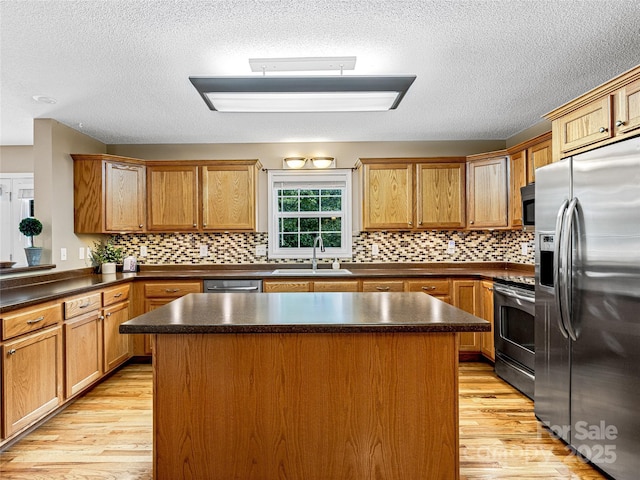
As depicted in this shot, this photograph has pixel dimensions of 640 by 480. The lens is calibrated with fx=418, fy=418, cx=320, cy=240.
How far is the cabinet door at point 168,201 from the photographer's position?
4547 millimetres

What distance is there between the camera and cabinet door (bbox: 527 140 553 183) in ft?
11.6

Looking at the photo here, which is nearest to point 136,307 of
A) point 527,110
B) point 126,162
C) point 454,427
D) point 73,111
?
point 126,162

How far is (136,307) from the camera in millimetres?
4188

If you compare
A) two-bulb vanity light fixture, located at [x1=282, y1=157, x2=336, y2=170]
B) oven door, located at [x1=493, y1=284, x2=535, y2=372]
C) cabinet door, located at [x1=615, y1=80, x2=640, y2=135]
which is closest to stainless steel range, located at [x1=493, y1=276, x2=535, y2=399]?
oven door, located at [x1=493, y1=284, x2=535, y2=372]

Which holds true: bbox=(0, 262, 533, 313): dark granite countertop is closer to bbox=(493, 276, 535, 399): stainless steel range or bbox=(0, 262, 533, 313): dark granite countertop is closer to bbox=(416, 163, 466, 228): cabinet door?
bbox=(493, 276, 535, 399): stainless steel range

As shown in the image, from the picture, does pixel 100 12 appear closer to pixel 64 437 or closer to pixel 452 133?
pixel 64 437

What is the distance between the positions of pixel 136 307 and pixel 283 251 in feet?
5.51

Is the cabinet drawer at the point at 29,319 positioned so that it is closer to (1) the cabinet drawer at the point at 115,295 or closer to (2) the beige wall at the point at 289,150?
(1) the cabinet drawer at the point at 115,295

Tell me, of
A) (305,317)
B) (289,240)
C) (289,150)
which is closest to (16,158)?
(289,150)

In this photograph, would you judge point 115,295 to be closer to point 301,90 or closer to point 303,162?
point 303,162

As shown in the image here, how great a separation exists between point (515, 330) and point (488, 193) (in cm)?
155

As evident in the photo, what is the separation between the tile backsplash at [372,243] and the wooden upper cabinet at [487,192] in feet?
1.49

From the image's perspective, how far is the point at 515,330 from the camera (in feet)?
11.3

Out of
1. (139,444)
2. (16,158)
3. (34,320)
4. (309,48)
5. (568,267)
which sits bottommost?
(139,444)
